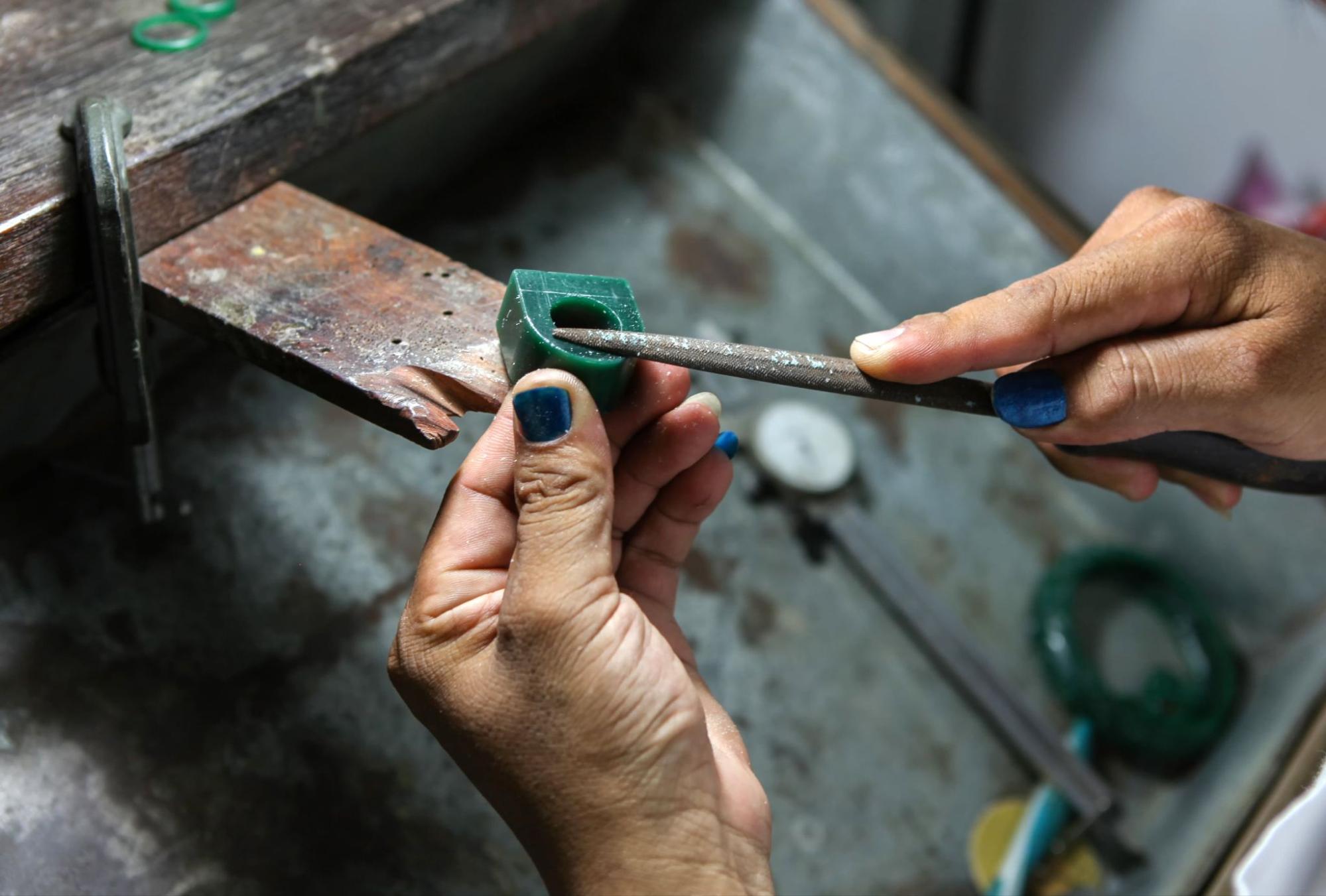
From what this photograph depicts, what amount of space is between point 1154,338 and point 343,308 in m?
0.70

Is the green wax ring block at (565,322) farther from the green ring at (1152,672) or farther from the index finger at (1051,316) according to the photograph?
the green ring at (1152,672)

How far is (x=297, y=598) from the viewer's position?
101cm

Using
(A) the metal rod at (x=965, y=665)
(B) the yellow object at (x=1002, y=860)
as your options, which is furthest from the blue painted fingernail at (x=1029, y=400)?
(B) the yellow object at (x=1002, y=860)

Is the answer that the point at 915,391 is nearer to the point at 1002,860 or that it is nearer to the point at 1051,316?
the point at 1051,316

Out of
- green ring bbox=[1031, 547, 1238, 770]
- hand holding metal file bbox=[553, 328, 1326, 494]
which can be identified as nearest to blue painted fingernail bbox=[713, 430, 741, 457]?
hand holding metal file bbox=[553, 328, 1326, 494]

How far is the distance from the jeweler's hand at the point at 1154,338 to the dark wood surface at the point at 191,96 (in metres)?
0.60

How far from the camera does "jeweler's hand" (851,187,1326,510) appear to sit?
781 mm

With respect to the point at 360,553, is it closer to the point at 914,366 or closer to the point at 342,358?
the point at 342,358

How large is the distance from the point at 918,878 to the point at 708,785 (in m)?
0.64

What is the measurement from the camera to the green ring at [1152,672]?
1.37m

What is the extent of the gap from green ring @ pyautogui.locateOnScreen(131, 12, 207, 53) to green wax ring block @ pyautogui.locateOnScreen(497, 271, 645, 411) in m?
0.48

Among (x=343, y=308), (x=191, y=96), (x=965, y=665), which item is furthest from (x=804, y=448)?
(x=191, y=96)

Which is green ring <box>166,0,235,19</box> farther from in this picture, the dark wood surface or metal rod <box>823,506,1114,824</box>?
metal rod <box>823,506,1114,824</box>

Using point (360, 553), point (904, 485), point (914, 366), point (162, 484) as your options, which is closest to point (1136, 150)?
point (904, 485)
